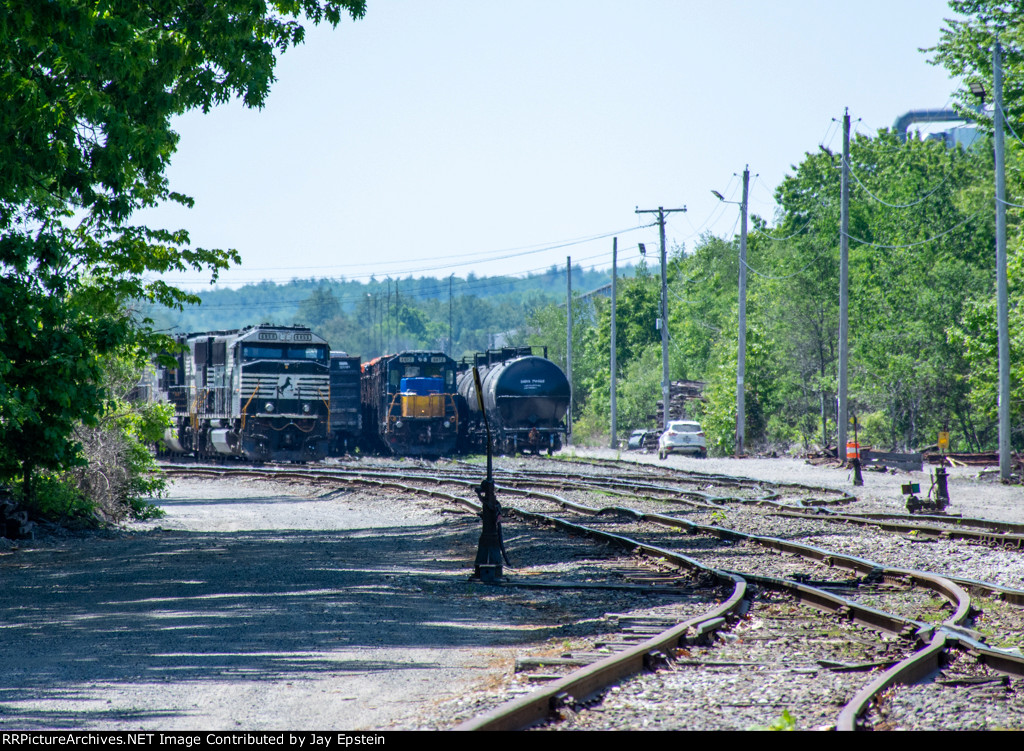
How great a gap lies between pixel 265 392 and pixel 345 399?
36.1 ft

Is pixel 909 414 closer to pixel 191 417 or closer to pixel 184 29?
pixel 191 417

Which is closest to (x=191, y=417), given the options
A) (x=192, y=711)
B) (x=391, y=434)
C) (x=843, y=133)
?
(x=391, y=434)

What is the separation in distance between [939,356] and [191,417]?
3019cm

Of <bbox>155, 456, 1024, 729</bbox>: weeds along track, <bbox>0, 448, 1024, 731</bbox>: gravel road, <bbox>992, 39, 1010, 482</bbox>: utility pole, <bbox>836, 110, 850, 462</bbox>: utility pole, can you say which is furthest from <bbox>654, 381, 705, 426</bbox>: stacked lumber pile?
<bbox>155, 456, 1024, 729</bbox>: weeds along track

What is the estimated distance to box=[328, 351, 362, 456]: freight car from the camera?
47.0 metres

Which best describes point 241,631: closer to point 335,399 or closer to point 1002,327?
point 1002,327

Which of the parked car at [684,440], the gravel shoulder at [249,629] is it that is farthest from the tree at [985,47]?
the gravel shoulder at [249,629]

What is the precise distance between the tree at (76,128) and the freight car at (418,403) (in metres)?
24.9

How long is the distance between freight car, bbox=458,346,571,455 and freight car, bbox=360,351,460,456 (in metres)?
1.14

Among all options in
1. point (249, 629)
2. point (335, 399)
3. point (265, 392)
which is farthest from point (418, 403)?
point (249, 629)

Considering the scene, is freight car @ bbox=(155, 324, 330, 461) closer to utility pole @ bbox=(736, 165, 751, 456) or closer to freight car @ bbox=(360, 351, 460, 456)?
freight car @ bbox=(360, 351, 460, 456)

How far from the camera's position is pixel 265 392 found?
119 ft

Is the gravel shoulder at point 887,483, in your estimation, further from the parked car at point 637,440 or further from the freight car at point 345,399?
the parked car at point 637,440

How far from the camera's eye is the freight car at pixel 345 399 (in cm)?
4703
